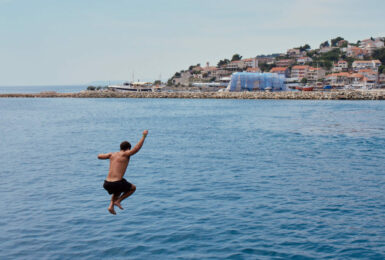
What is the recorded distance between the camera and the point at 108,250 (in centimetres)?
1483

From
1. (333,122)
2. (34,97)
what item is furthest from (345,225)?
(34,97)

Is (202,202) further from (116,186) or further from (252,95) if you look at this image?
(252,95)

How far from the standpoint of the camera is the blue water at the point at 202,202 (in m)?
15.1

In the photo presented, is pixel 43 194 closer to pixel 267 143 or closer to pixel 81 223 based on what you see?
pixel 81 223

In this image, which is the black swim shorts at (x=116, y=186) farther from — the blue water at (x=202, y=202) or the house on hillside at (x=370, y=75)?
the house on hillside at (x=370, y=75)

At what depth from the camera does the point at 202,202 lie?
2041cm

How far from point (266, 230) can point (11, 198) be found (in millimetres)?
13279

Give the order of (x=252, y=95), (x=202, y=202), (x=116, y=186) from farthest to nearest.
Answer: (x=252, y=95)
(x=202, y=202)
(x=116, y=186)

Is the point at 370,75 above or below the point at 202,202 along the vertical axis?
above

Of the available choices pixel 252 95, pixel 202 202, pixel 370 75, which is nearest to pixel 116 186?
pixel 202 202

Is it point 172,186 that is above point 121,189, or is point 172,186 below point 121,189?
below

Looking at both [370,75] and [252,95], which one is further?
[370,75]

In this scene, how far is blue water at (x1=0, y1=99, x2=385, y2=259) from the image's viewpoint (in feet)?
49.5

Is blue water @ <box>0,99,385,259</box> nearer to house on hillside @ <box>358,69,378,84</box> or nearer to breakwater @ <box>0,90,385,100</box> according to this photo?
breakwater @ <box>0,90,385,100</box>
